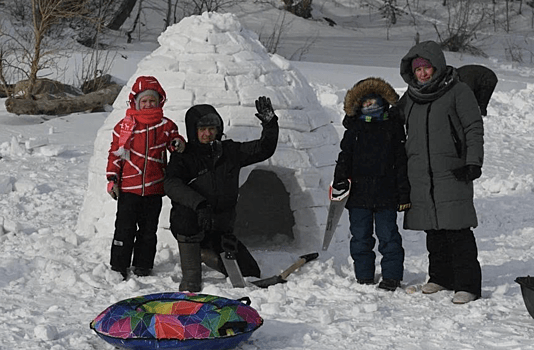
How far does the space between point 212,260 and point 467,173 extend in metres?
1.55

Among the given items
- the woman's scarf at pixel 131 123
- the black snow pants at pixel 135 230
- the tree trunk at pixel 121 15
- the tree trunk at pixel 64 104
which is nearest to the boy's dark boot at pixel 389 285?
the black snow pants at pixel 135 230

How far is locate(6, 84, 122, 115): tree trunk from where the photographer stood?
1021 cm

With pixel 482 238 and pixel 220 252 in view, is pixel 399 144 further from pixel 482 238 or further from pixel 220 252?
pixel 482 238

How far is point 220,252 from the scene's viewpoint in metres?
5.08

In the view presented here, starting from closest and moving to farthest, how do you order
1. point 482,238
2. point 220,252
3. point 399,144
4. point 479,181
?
1. point 399,144
2. point 220,252
3. point 482,238
4. point 479,181

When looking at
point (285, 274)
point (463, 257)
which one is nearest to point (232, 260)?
point (285, 274)

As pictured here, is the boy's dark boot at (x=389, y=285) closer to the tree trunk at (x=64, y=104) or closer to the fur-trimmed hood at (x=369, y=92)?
the fur-trimmed hood at (x=369, y=92)

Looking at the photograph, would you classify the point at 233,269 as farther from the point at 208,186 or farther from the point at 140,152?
the point at 140,152

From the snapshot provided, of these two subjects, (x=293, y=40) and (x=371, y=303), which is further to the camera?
(x=293, y=40)

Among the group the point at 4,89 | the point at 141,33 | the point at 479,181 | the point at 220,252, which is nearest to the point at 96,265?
the point at 220,252

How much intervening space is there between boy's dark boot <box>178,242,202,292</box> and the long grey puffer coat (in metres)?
1.23

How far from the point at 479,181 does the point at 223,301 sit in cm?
528

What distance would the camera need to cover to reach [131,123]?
201 inches

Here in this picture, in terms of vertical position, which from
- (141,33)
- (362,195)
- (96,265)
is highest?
(141,33)
